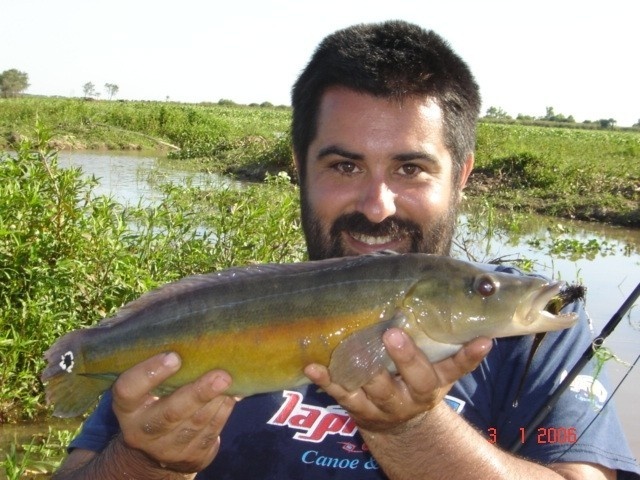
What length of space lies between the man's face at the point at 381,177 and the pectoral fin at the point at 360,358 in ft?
2.25

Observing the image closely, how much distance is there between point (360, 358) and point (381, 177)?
0.95 m

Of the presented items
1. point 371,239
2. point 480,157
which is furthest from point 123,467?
point 480,157

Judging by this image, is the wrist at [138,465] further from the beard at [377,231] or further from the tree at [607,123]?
the tree at [607,123]

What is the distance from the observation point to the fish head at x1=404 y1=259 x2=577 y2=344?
2102 mm

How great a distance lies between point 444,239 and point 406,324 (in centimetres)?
86

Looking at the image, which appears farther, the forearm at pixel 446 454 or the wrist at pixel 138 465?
the wrist at pixel 138 465

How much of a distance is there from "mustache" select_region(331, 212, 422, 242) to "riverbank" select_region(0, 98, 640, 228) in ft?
30.0

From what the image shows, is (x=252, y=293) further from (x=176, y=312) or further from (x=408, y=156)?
(x=408, y=156)

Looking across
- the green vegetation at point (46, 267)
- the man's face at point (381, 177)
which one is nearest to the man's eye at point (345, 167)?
the man's face at point (381, 177)

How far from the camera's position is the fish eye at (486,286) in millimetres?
2156

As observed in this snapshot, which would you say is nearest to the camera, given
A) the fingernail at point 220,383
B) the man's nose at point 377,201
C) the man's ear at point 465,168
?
the fingernail at point 220,383

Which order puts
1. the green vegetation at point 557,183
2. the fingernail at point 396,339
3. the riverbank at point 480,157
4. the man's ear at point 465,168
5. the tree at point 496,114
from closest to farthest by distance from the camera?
the fingernail at point 396,339
the man's ear at point 465,168
the green vegetation at point 557,183
the riverbank at point 480,157
the tree at point 496,114

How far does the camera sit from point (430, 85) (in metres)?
2.86

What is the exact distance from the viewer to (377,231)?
2697mm
